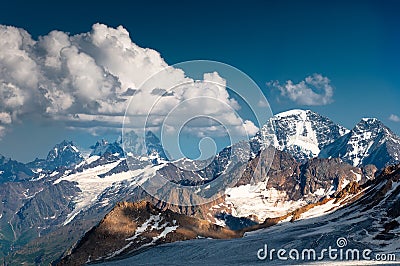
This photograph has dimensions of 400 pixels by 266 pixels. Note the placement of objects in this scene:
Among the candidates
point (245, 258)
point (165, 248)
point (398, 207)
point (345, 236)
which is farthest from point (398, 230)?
point (165, 248)

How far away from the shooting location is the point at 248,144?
248ft

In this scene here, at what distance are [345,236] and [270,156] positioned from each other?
187 ft

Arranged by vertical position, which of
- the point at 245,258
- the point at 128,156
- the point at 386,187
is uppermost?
the point at 386,187

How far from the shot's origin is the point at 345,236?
121 metres

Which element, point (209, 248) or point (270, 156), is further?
point (209, 248)

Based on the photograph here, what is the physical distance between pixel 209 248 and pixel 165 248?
123 feet

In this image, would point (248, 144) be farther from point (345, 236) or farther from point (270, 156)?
point (345, 236)

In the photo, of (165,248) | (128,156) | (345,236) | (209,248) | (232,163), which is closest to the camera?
(128,156)

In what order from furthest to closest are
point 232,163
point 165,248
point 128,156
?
point 165,248 → point 232,163 → point 128,156

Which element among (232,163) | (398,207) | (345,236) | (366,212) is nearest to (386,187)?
(366,212)

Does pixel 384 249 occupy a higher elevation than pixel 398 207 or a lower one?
lower

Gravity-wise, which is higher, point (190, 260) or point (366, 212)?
point (366, 212)

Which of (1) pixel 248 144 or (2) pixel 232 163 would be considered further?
(2) pixel 232 163

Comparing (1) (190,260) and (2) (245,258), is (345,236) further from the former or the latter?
(1) (190,260)
